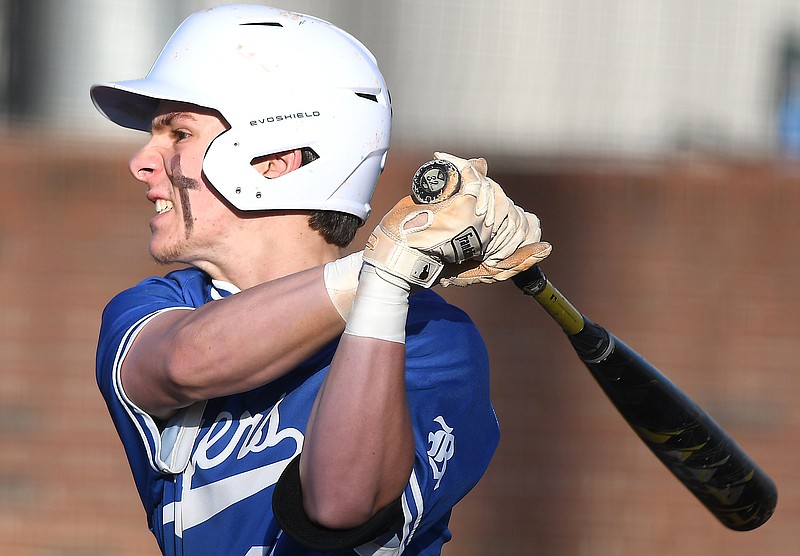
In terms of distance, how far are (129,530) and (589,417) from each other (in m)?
2.23

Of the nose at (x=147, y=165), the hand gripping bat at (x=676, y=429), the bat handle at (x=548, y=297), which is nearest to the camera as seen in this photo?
the bat handle at (x=548, y=297)

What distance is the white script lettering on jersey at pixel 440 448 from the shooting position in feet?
6.38

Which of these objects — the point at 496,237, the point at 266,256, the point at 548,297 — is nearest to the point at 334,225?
the point at 266,256

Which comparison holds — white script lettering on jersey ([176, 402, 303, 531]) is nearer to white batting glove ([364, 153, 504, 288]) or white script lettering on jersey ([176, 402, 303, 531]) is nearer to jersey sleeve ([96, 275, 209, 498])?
jersey sleeve ([96, 275, 209, 498])

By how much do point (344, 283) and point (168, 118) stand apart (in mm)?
751

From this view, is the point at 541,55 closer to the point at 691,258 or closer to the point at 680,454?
the point at 691,258

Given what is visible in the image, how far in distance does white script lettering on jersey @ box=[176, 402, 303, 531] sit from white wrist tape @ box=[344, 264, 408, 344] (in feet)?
1.40

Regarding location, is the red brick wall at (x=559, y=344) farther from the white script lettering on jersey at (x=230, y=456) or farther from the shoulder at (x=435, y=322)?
the white script lettering on jersey at (x=230, y=456)

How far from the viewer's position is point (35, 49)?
5.97 m

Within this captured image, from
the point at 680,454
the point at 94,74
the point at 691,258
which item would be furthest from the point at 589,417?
the point at 94,74

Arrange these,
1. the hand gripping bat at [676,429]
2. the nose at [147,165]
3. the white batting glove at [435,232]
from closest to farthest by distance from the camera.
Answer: the white batting glove at [435,232], the nose at [147,165], the hand gripping bat at [676,429]

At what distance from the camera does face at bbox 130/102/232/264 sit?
2.18 metres

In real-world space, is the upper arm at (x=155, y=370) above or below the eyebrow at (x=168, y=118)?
below

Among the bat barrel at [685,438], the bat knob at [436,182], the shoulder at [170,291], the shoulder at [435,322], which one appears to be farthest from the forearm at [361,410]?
the bat barrel at [685,438]
